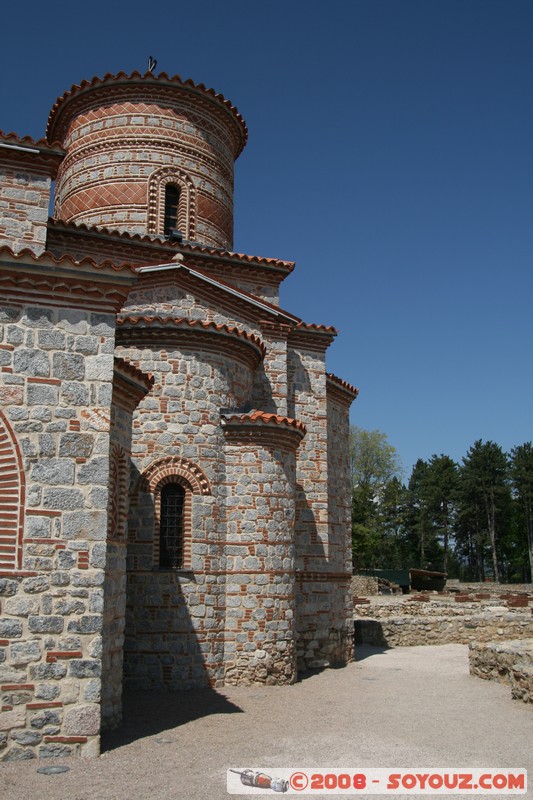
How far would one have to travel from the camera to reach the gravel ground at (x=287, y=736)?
19.0ft

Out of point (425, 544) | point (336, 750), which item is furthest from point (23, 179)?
point (425, 544)

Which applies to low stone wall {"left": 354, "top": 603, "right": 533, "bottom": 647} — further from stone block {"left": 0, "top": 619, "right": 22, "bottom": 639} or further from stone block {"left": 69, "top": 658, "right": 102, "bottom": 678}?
stone block {"left": 0, "top": 619, "right": 22, "bottom": 639}

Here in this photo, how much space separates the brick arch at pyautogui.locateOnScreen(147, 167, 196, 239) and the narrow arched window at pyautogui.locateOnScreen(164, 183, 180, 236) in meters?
0.09

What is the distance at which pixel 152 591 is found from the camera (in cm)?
1025

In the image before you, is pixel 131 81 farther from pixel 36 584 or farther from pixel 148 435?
pixel 36 584

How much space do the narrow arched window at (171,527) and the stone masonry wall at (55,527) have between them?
154 inches

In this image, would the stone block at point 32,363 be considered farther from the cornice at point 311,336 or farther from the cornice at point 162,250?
the cornice at point 311,336

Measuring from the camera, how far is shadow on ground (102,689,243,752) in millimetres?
7438

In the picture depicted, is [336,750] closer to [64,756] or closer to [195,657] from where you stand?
[64,756]

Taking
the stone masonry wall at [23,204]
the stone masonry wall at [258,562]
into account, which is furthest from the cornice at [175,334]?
the stone masonry wall at [23,204]

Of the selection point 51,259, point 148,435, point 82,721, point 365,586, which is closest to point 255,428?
point 148,435

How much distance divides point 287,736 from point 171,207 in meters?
10.9

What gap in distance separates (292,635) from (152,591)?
2.41 m

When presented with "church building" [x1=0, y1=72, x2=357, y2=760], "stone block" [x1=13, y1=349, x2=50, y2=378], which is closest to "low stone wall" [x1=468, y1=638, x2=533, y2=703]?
"church building" [x1=0, y1=72, x2=357, y2=760]
